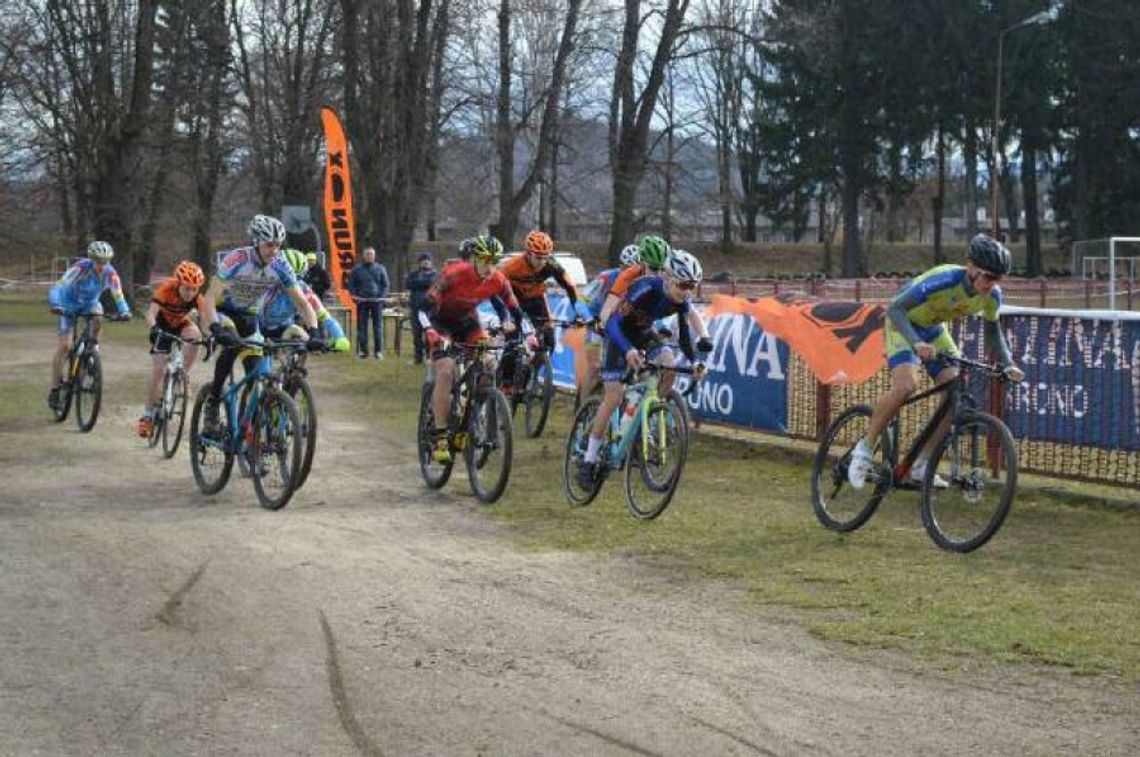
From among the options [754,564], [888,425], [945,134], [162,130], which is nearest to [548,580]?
[754,564]

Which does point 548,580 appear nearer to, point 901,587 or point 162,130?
point 901,587

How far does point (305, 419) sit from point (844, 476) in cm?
358

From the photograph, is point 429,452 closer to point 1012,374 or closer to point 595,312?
point 595,312

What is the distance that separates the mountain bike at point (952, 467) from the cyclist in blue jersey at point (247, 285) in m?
4.06

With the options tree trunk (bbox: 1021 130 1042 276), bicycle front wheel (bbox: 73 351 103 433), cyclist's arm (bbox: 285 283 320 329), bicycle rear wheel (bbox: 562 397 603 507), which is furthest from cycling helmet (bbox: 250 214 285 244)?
tree trunk (bbox: 1021 130 1042 276)

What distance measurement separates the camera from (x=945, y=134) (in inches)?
2645

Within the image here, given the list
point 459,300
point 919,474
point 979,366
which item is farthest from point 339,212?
point 979,366

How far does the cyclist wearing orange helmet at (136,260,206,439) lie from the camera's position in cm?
1353

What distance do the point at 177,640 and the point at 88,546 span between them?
2.72 meters

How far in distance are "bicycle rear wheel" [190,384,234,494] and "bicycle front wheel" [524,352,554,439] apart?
14.4 feet

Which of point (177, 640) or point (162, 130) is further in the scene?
point (162, 130)

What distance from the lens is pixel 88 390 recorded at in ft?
52.1

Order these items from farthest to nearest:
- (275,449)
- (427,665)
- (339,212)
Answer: (339,212)
(275,449)
(427,665)

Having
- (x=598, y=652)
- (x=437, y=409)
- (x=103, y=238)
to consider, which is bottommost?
(x=598, y=652)
